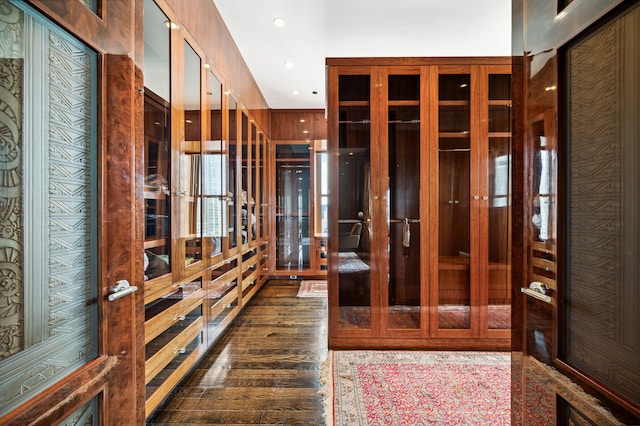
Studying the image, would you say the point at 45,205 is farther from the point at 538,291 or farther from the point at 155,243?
the point at 538,291

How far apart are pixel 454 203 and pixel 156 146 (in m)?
2.33

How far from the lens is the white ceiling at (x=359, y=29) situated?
2453 mm

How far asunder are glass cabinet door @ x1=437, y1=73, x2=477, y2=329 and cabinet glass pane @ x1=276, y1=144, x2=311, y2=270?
106 inches

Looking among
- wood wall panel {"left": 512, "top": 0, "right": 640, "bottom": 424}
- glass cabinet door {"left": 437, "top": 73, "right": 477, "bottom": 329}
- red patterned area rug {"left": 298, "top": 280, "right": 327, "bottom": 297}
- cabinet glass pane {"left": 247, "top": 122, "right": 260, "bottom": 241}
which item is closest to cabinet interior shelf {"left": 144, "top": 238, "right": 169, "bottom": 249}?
wood wall panel {"left": 512, "top": 0, "right": 640, "bottom": 424}

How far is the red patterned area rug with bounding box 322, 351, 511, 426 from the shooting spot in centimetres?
173

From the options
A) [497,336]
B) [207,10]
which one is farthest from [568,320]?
[207,10]

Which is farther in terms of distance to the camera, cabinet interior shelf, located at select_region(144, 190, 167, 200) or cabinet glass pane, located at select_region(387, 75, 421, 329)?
cabinet glass pane, located at select_region(387, 75, 421, 329)

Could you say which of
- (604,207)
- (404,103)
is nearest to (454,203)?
(404,103)

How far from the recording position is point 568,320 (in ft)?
2.47

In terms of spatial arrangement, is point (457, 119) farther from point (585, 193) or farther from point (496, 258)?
point (585, 193)

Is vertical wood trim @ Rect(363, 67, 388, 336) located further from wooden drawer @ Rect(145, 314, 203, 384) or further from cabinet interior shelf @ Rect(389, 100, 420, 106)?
wooden drawer @ Rect(145, 314, 203, 384)

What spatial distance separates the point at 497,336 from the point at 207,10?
11.9ft

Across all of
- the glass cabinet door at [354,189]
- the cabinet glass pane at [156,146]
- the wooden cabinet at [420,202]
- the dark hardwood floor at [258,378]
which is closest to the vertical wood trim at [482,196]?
the wooden cabinet at [420,202]

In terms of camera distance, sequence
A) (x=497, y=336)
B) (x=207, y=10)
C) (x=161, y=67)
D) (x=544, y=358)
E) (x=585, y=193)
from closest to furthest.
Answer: (x=585, y=193)
(x=544, y=358)
(x=161, y=67)
(x=207, y=10)
(x=497, y=336)
